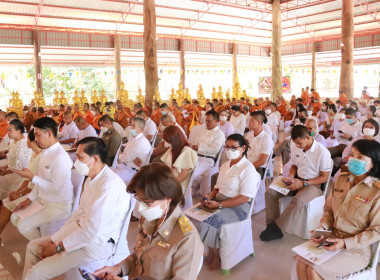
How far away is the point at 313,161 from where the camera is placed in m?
3.22

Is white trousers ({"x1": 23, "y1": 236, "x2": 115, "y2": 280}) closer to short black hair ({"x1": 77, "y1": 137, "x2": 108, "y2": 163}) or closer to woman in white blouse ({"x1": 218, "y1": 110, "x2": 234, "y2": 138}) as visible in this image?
short black hair ({"x1": 77, "y1": 137, "x2": 108, "y2": 163})

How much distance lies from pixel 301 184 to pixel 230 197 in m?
0.76

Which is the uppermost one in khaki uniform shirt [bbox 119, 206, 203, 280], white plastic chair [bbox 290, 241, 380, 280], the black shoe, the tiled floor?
khaki uniform shirt [bbox 119, 206, 203, 280]

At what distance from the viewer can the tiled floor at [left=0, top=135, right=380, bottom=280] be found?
263 cm

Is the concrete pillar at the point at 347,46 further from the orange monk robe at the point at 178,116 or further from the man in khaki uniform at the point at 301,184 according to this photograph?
the man in khaki uniform at the point at 301,184

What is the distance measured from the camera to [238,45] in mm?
20375

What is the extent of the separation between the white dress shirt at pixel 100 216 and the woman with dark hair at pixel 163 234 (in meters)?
0.44

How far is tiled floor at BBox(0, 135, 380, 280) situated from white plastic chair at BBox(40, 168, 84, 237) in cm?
42

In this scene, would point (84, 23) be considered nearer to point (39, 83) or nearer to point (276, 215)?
point (39, 83)

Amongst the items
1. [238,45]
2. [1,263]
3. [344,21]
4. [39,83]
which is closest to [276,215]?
[1,263]

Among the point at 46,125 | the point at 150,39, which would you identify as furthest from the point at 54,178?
the point at 150,39

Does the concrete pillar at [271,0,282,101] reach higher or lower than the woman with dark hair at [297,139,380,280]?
higher

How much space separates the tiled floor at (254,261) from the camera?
2633 mm

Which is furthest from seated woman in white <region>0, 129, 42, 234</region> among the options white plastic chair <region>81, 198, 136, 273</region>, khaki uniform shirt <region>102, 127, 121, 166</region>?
khaki uniform shirt <region>102, 127, 121, 166</region>
